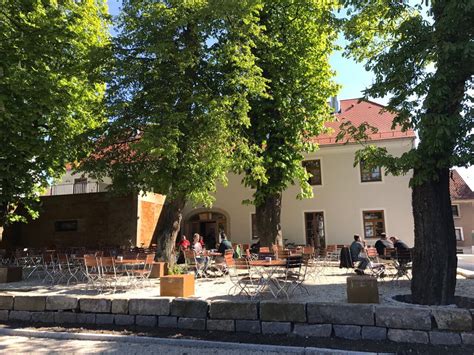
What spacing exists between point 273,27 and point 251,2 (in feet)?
16.0

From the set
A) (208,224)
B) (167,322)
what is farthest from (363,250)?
(208,224)

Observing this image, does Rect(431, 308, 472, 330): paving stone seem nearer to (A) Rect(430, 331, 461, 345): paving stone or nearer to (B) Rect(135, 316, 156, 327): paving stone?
(A) Rect(430, 331, 461, 345): paving stone

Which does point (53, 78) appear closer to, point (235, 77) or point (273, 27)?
point (235, 77)

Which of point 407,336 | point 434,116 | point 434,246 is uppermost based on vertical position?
point 434,116

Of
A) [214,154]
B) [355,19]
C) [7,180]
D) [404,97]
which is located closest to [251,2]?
[355,19]

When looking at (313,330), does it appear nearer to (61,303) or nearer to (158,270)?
(61,303)

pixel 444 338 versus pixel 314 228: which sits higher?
pixel 314 228

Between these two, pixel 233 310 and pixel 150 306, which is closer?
pixel 233 310

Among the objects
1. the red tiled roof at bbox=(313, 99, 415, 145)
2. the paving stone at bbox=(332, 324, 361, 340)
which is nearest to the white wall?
the red tiled roof at bbox=(313, 99, 415, 145)

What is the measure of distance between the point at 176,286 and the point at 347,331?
339 cm

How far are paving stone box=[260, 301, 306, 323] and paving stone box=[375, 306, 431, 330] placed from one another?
3.66ft

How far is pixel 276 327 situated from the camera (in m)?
6.45

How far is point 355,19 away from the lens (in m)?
9.80

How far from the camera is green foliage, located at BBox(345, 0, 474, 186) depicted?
6.49 m
